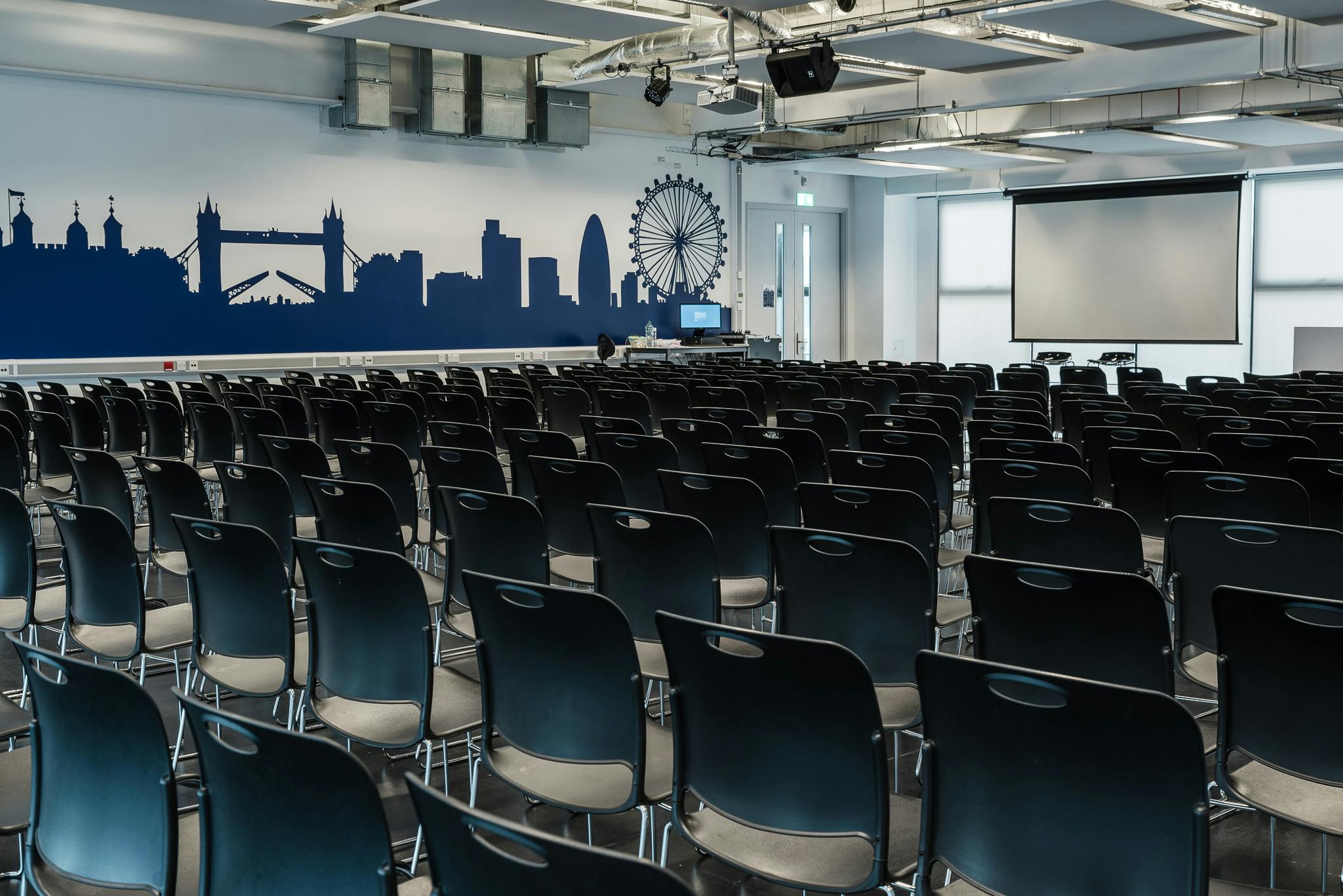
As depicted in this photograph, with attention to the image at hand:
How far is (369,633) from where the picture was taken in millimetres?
3178

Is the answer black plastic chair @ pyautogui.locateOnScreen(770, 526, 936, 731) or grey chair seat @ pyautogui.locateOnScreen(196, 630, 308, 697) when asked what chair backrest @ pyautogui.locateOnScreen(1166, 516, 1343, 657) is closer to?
black plastic chair @ pyautogui.locateOnScreen(770, 526, 936, 731)

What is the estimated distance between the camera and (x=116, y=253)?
12781 mm

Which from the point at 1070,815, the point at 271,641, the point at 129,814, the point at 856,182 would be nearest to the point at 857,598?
the point at 1070,815

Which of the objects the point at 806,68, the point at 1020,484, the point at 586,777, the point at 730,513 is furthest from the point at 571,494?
the point at 806,68

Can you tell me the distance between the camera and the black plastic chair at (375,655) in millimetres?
3049

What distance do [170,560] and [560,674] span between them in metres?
2.68

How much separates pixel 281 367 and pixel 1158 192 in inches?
500

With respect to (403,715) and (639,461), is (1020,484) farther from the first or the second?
(403,715)

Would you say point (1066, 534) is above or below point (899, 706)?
above

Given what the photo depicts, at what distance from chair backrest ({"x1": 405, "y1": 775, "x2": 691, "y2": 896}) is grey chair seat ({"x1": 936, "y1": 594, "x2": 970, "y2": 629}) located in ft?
7.99

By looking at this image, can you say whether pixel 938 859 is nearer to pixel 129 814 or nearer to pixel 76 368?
pixel 129 814

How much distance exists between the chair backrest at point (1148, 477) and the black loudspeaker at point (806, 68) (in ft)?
20.2

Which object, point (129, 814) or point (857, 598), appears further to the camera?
point (857, 598)

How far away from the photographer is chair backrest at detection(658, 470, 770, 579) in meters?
4.48
